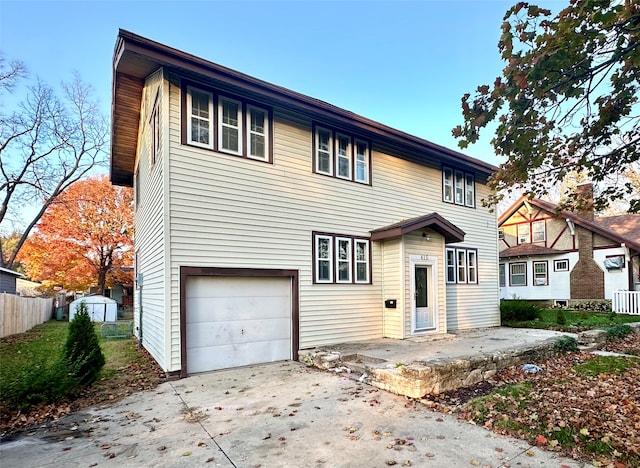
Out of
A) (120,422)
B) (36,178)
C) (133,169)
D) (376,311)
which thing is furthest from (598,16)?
(36,178)

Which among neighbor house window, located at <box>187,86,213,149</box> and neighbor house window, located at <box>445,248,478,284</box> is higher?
neighbor house window, located at <box>187,86,213,149</box>

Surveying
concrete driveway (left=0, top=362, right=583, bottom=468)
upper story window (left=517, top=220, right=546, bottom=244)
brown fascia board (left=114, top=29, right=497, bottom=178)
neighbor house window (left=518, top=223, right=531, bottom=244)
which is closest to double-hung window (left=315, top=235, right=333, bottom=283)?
brown fascia board (left=114, top=29, right=497, bottom=178)

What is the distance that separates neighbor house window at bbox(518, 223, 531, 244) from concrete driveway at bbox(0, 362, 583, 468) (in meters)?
21.6

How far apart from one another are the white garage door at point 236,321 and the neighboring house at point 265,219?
3 centimetres

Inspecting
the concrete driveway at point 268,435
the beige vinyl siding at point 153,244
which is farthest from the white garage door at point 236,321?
the concrete driveway at point 268,435

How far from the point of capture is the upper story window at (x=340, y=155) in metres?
9.80

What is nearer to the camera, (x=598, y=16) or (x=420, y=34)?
(x=598, y=16)

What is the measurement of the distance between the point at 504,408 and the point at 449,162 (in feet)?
30.5

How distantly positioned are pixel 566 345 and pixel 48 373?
10460mm

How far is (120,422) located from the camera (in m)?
5.15

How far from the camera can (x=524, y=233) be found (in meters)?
24.2

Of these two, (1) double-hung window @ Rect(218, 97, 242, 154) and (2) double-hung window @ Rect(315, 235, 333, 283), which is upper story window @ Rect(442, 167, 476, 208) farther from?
(1) double-hung window @ Rect(218, 97, 242, 154)

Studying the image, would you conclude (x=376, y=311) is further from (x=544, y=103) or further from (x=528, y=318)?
(x=528, y=318)

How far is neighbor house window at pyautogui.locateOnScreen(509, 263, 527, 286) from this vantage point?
23.4 meters
